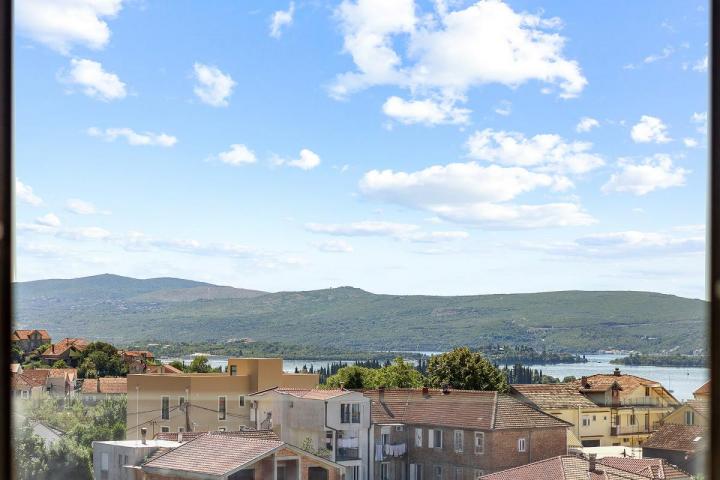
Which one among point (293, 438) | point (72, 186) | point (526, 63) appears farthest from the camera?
point (72, 186)

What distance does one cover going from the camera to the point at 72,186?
15.5m

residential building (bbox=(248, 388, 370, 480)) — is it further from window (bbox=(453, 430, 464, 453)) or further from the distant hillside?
the distant hillside

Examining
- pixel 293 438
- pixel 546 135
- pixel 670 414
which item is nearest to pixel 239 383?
pixel 293 438

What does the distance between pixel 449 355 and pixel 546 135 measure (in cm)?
597

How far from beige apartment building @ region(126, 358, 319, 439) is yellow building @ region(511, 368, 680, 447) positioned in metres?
1.96

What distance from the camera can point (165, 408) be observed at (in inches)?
207

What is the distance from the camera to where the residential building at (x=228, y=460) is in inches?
158

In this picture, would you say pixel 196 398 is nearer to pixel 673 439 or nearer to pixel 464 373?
pixel 673 439

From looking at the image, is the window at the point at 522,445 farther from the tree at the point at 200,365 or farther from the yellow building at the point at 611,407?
the tree at the point at 200,365

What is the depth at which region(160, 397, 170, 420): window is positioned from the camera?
5.14 m

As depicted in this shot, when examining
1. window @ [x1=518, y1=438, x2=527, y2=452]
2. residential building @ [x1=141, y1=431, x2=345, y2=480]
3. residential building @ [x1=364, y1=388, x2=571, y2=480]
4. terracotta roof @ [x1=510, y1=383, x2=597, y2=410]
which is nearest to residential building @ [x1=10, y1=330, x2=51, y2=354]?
residential building @ [x1=364, y1=388, x2=571, y2=480]

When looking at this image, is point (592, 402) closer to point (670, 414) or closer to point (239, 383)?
point (670, 414)

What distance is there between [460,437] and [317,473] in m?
0.95

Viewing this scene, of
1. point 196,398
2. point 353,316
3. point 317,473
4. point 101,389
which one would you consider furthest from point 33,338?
point 353,316
